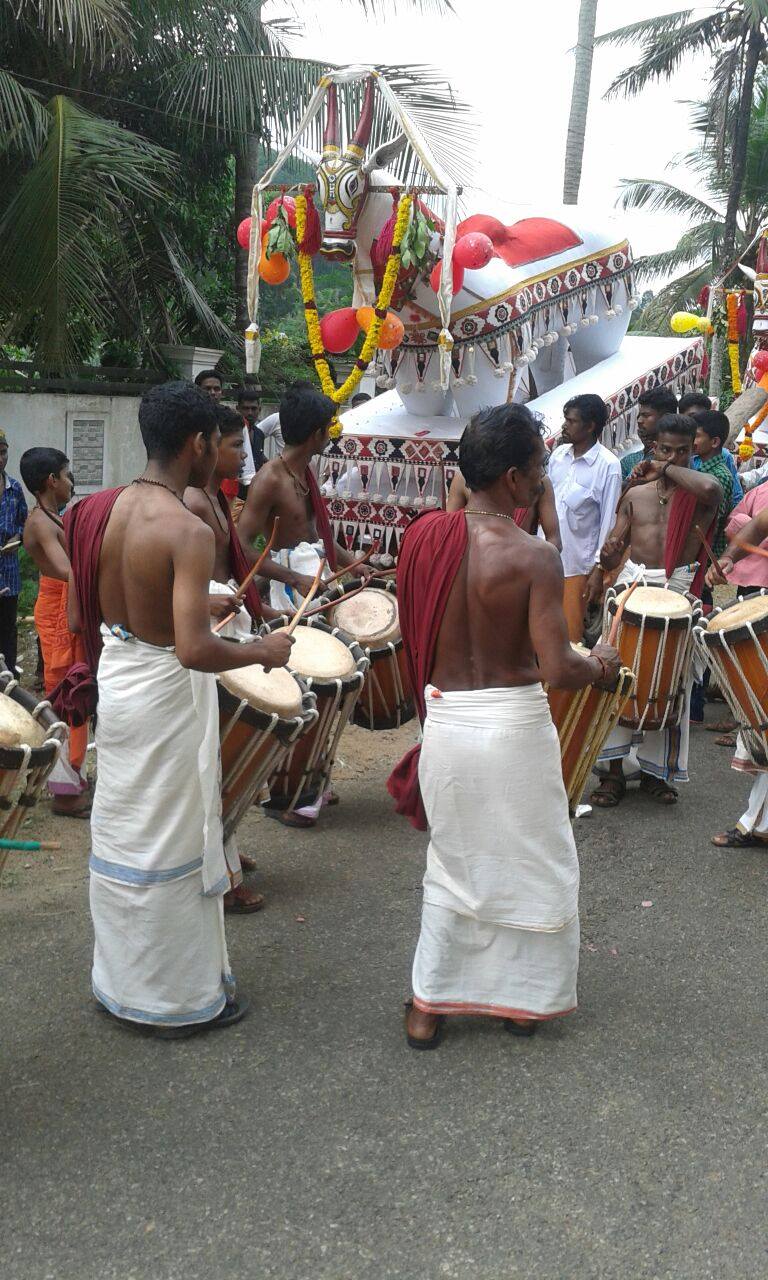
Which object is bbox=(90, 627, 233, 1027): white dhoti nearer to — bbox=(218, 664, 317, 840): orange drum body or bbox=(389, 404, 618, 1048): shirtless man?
bbox=(218, 664, 317, 840): orange drum body

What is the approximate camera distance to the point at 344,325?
859 cm

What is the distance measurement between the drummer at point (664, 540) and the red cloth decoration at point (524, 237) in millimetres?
3624

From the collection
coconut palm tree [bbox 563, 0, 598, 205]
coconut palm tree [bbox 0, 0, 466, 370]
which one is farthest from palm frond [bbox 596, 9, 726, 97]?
coconut palm tree [bbox 0, 0, 466, 370]

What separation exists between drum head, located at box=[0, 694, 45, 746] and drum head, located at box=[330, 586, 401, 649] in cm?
239

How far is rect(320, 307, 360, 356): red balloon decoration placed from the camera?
28.2 ft

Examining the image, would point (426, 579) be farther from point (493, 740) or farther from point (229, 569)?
point (229, 569)

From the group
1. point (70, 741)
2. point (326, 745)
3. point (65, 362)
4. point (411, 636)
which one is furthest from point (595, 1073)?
point (65, 362)

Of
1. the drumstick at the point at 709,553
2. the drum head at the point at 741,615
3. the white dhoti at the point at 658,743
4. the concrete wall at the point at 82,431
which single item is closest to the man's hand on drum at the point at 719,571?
the drumstick at the point at 709,553

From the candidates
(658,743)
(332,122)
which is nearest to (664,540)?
(658,743)

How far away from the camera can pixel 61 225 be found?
31.4 ft

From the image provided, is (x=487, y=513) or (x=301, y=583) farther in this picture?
(x=301, y=583)

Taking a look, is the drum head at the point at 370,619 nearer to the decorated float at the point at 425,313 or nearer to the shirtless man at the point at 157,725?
the shirtless man at the point at 157,725

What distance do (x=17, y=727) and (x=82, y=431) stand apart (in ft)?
29.9

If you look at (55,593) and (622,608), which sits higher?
(622,608)
